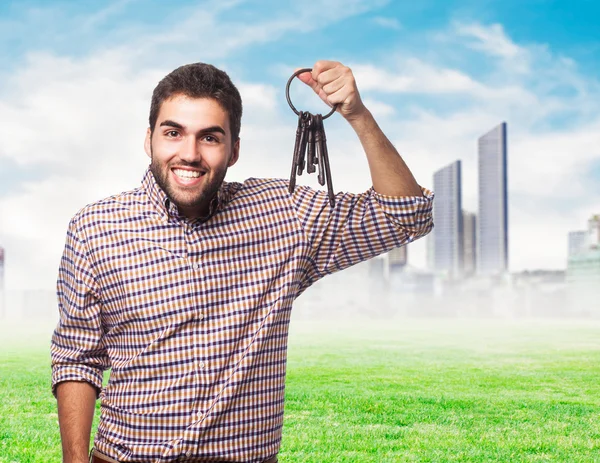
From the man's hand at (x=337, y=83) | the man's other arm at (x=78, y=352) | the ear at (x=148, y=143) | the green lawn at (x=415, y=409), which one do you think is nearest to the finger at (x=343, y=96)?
the man's hand at (x=337, y=83)

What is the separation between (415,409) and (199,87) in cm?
725

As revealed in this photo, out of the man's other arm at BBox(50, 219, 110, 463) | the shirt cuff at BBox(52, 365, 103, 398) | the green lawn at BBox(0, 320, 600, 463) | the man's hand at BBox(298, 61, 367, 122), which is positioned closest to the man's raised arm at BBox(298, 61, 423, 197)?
the man's hand at BBox(298, 61, 367, 122)

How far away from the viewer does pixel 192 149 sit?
1956 millimetres

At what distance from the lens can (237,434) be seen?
77.2 inches

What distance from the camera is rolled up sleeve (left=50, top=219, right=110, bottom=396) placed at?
6.74 ft

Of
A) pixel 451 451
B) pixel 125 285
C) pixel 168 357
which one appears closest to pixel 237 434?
pixel 168 357

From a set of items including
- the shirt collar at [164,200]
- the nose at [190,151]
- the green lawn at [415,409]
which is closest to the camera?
the nose at [190,151]

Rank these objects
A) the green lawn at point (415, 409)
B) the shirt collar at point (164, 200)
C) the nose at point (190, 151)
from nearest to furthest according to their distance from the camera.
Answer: the nose at point (190, 151)
the shirt collar at point (164, 200)
the green lawn at point (415, 409)

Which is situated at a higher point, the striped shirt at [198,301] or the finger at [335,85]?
the finger at [335,85]

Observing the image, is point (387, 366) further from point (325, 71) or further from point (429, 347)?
point (325, 71)

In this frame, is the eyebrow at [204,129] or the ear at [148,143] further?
the ear at [148,143]

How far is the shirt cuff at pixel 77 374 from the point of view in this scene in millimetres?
2086

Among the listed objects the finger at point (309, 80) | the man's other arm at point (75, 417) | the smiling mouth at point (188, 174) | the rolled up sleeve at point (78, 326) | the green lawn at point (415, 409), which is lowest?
the green lawn at point (415, 409)

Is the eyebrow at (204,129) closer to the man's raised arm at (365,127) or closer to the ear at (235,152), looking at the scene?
the ear at (235,152)
